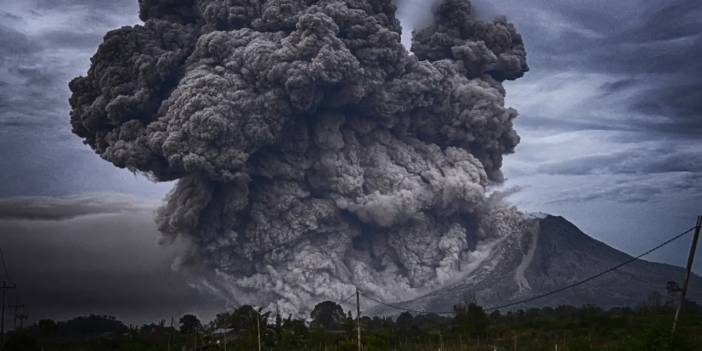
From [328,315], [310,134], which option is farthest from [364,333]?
[310,134]

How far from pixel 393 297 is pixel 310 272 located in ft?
32.2

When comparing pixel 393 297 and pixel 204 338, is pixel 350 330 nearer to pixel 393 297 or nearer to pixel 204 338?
pixel 204 338

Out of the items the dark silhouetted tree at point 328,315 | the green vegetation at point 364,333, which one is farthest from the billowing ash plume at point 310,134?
the green vegetation at point 364,333

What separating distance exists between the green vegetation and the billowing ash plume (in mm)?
5044

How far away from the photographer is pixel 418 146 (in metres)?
76.1

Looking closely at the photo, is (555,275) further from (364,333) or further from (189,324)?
(364,333)

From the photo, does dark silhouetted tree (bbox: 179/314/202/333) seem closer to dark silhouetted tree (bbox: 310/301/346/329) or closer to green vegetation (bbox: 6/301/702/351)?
green vegetation (bbox: 6/301/702/351)

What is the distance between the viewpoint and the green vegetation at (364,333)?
1874 inches

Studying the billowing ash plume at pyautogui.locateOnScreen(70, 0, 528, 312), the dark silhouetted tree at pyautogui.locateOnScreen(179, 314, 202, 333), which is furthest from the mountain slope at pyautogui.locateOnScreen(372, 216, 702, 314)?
the dark silhouetted tree at pyautogui.locateOnScreen(179, 314, 202, 333)

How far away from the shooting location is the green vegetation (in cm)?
4759

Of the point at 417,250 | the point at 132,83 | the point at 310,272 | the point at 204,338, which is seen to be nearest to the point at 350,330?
the point at 204,338

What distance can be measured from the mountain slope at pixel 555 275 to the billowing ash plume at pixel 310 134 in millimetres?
4432

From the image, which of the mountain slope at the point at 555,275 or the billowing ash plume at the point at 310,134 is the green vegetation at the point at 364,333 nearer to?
the billowing ash plume at the point at 310,134

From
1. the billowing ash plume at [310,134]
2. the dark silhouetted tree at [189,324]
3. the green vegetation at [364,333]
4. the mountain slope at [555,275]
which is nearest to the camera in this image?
the green vegetation at [364,333]
